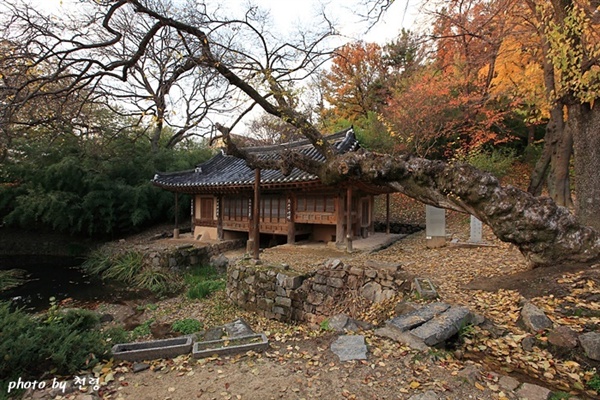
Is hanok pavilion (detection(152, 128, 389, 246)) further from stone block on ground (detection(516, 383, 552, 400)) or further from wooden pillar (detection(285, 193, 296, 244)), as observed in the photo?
stone block on ground (detection(516, 383, 552, 400))

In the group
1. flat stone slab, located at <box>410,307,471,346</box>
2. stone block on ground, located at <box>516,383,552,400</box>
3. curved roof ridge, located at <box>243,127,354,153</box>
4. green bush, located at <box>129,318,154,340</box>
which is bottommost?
green bush, located at <box>129,318,154,340</box>

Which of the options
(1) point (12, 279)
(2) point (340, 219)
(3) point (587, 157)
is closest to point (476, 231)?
(3) point (587, 157)

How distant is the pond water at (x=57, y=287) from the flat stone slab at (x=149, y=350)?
5844mm

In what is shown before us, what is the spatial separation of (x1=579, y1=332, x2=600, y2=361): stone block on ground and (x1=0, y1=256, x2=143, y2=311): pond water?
10210 millimetres

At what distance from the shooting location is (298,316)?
22.1 feet

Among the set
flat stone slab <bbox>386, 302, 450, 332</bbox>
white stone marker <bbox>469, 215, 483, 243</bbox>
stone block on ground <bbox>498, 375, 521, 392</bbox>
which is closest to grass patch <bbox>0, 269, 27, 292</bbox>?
flat stone slab <bbox>386, 302, 450, 332</bbox>

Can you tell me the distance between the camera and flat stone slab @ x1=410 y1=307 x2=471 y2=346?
10.7ft

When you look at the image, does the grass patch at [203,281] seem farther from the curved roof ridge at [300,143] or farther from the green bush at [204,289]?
the curved roof ridge at [300,143]

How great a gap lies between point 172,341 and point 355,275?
380cm

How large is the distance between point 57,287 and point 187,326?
6.67 metres

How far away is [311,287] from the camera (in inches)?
265

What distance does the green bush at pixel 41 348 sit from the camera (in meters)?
2.72

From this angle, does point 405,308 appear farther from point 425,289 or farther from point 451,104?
point 451,104

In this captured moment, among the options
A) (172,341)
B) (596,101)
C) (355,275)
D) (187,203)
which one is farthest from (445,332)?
(187,203)
